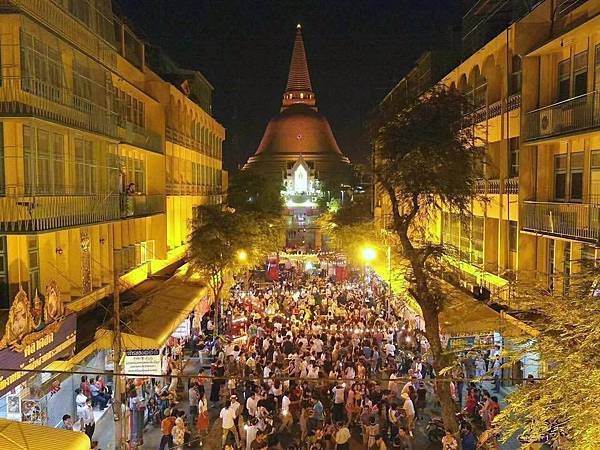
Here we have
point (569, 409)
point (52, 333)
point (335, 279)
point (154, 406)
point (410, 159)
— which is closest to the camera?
point (569, 409)

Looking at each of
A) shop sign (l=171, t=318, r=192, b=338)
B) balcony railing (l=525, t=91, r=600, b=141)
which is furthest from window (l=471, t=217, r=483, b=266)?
shop sign (l=171, t=318, r=192, b=338)

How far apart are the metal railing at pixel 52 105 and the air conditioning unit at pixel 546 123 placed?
1268 cm

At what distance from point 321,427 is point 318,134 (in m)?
88.6

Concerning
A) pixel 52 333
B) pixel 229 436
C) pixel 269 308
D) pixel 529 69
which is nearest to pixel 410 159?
pixel 529 69

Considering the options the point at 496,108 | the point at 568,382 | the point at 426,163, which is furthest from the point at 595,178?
the point at 568,382

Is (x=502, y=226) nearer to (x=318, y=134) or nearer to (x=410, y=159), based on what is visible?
(x=410, y=159)

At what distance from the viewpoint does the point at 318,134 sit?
340 feet

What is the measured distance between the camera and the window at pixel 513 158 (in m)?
21.7

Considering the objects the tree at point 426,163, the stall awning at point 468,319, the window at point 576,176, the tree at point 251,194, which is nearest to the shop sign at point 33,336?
the tree at point 426,163

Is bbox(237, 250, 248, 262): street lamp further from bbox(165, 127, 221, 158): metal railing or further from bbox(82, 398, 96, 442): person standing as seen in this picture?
bbox(82, 398, 96, 442): person standing

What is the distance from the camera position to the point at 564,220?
18000 millimetres

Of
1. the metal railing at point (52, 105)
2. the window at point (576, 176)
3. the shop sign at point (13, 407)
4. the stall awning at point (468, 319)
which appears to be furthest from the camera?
the window at point (576, 176)

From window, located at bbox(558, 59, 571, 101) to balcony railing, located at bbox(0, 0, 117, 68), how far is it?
13321 millimetres

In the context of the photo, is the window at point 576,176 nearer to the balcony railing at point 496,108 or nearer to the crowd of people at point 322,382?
the balcony railing at point 496,108
